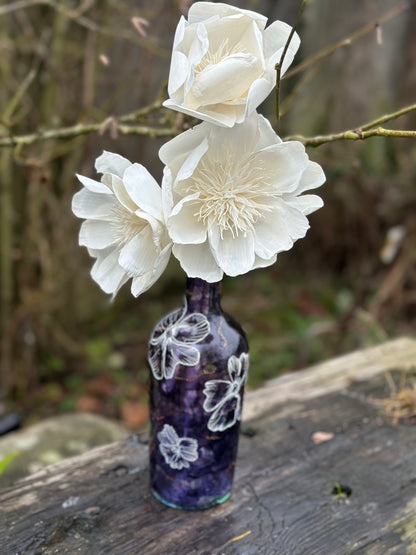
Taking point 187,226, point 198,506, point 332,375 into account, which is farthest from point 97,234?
point 332,375

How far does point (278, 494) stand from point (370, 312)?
6.50 feet

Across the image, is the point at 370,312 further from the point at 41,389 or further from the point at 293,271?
the point at 41,389

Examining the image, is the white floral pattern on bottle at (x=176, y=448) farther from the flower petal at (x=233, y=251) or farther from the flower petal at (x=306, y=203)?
the flower petal at (x=306, y=203)

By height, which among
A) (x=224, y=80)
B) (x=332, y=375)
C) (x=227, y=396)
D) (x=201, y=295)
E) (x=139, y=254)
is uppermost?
(x=224, y=80)

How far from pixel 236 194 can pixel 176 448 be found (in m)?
0.49

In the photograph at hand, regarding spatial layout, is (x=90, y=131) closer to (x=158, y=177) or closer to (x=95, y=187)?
(x=95, y=187)

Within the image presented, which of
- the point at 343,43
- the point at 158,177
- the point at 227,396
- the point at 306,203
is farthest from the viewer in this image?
the point at 158,177

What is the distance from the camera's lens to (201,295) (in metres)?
1.02

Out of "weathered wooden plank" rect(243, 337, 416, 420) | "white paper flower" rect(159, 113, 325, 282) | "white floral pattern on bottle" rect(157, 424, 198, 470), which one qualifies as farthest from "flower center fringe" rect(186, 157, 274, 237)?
"weathered wooden plank" rect(243, 337, 416, 420)

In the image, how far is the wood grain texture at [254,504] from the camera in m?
1.00

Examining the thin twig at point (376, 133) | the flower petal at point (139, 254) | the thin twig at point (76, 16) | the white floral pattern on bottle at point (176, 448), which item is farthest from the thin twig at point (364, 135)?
the thin twig at point (76, 16)

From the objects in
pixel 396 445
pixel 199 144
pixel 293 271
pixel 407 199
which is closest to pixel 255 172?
pixel 199 144

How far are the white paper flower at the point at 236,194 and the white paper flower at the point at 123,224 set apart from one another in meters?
0.03

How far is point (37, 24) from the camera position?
8.55ft
